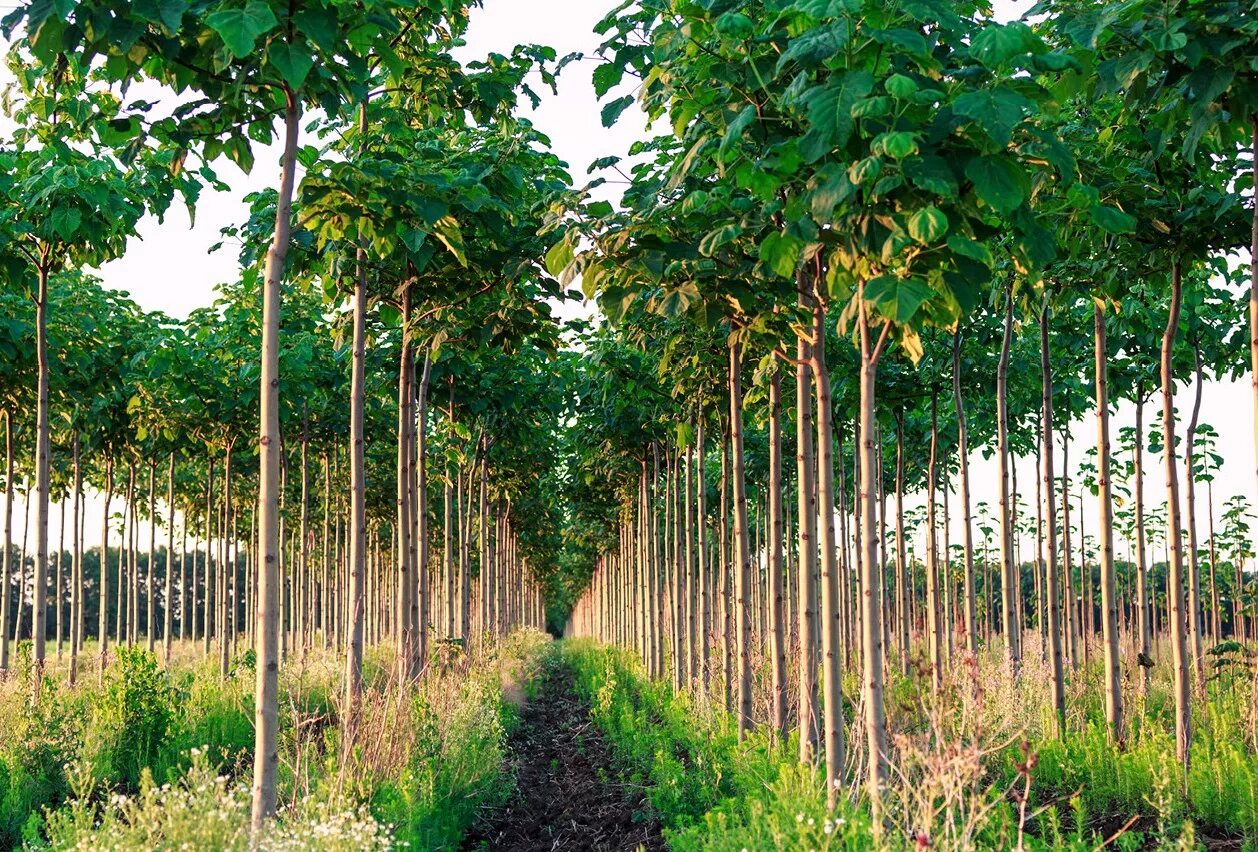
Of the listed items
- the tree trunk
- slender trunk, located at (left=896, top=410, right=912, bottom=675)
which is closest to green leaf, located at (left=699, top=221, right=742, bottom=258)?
the tree trunk

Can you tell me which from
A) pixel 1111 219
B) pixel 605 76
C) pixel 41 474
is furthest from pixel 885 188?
pixel 41 474

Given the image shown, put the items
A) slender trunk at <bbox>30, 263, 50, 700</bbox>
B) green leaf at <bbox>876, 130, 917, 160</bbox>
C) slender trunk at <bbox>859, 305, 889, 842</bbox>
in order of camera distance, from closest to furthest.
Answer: green leaf at <bbox>876, 130, 917, 160</bbox>
slender trunk at <bbox>859, 305, 889, 842</bbox>
slender trunk at <bbox>30, 263, 50, 700</bbox>

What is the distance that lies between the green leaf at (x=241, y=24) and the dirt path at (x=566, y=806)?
4.74 m

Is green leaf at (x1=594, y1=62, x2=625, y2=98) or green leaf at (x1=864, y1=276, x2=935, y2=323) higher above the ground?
green leaf at (x1=594, y1=62, x2=625, y2=98)

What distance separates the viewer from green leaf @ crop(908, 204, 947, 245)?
4.24 meters

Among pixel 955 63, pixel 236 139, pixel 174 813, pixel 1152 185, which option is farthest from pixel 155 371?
pixel 1152 185

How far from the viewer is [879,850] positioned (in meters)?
4.51

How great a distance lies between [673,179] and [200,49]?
244 cm

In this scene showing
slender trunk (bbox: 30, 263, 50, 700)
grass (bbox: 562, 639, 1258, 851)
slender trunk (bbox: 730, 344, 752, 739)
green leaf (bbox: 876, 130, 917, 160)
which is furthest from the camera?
slender trunk (bbox: 30, 263, 50, 700)

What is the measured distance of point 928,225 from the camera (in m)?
4.26

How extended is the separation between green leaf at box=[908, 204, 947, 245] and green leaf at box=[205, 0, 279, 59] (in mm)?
2711

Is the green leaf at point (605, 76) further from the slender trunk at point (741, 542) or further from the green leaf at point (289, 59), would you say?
the slender trunk at point (741, 542)

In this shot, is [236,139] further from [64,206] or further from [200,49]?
[64,206]

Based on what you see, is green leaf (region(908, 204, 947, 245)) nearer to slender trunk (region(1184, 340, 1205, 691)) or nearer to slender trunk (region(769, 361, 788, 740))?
slender trunk (region(769, 361, 788, 740))
